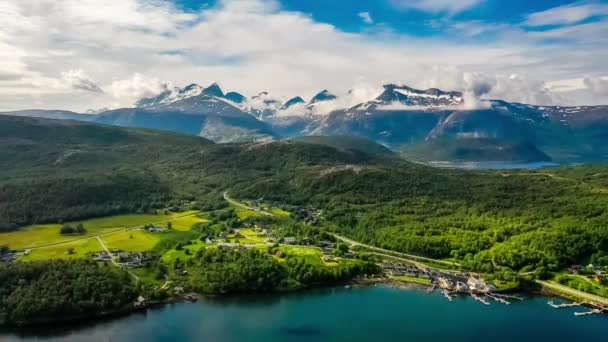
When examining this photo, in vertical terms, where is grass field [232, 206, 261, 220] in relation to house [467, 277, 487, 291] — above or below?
above

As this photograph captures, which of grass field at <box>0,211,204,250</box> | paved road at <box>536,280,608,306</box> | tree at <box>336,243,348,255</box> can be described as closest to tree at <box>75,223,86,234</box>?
grass field at <box>0,211,204,250</box>

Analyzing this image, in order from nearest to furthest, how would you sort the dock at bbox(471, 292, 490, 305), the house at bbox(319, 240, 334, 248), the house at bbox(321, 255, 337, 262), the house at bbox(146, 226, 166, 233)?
the dock at bbox(471, 292, 490, 305)
the house at bbox(321, 255, 337, 262)
the house at bbox(319, 240, 334, 248)
the house at bbox(146, 226, 166, 233)

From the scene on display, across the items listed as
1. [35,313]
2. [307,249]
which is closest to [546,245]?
[307,249]

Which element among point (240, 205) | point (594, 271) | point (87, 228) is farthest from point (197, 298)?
point (240, 205)

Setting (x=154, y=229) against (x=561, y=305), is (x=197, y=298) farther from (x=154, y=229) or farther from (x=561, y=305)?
(x=561, y=305)

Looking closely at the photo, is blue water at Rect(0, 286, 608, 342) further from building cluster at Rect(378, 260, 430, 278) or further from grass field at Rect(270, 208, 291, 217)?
grass field at Rect(270, 208, 291, 217)

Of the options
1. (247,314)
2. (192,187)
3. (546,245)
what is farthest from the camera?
(192,187)

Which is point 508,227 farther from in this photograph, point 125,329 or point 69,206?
point 69,206
